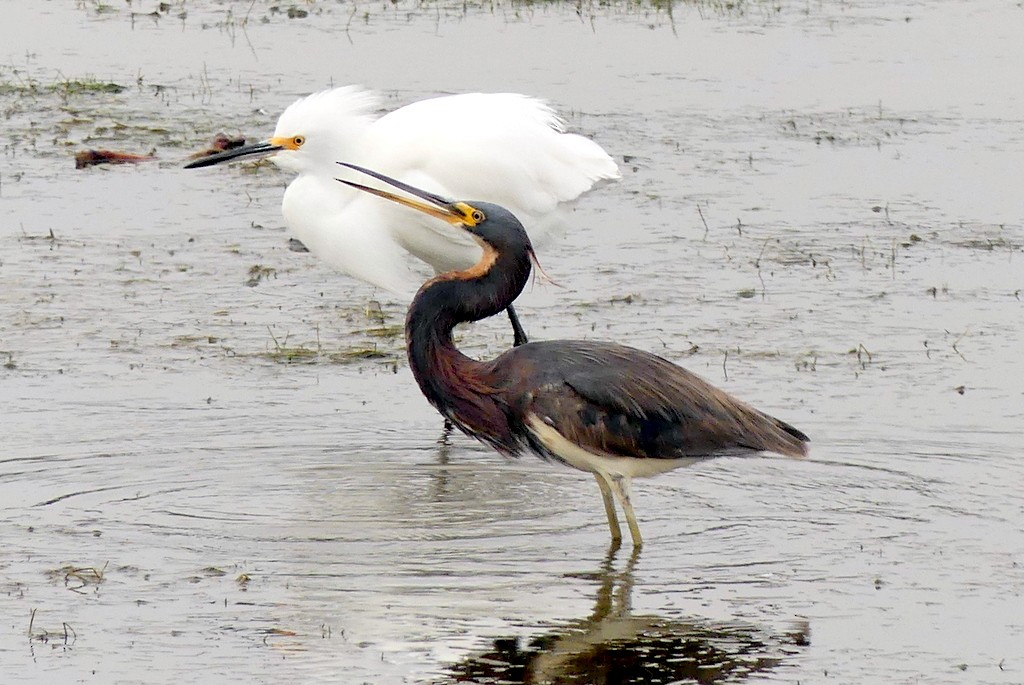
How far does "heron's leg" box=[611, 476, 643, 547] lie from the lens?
21.3 ft

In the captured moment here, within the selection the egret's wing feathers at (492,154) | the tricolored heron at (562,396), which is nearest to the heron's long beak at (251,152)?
the egret's wing feathers at (492,154)

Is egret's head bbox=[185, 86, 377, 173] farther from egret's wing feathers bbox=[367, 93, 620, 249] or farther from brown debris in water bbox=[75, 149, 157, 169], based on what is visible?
brown debris in water bbox=[75, 149, 157, 169]

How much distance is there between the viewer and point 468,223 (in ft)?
21.7

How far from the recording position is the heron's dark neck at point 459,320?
656 cm

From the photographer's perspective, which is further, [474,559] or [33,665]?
[474,559]

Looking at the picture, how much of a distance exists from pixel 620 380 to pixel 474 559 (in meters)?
0.76

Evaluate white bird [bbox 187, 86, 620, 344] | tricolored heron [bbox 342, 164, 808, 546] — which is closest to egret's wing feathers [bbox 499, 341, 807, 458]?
tricolored heron [bbox 342, 164, 808, 546]

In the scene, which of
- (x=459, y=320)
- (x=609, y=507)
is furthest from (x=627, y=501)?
(x=459, y=320)

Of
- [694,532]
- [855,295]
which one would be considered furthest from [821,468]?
[855,295]

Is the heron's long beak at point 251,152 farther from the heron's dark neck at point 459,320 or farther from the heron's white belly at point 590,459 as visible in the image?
the heron's white belly at point 590,459

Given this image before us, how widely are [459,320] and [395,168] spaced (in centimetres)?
224

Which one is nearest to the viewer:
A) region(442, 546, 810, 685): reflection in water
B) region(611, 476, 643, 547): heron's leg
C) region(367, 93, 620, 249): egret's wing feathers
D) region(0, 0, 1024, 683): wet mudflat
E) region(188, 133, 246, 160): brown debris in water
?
region(442, 546, 810, 685): reflection in water

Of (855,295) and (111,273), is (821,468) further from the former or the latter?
(111,273)

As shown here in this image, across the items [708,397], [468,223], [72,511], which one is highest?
[468,223]
